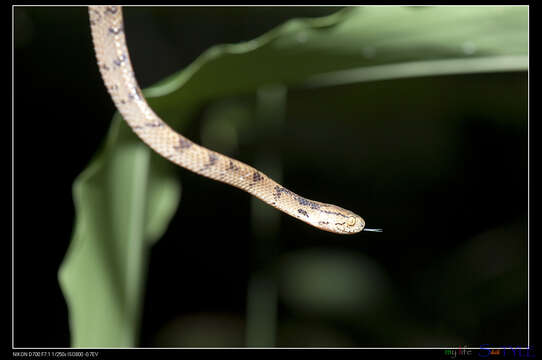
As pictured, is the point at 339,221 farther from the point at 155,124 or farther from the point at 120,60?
the point at 120,60

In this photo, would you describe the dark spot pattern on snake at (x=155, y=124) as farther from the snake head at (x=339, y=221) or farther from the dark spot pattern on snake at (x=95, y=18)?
the snake head at (x=339, y=221)

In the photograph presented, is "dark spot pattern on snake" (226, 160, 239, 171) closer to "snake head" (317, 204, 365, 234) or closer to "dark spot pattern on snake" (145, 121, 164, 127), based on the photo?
"dark spot pattern on snake" (145, 121, 164, 127)

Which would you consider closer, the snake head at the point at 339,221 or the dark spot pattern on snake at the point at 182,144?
the dark spot pattern on snake at the point at 182,144

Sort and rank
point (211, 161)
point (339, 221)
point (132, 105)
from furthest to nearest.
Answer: point (339, 221), point (211, 161), point (132, 105)

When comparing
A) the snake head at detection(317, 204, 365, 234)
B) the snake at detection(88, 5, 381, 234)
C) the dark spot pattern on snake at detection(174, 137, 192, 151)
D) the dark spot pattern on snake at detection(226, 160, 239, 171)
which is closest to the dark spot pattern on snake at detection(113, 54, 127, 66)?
the snake at detection(88, 5, 381, 234)

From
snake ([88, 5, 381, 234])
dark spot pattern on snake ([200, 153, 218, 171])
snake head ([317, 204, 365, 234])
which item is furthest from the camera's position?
snake head ([317, 204, 365, 234])

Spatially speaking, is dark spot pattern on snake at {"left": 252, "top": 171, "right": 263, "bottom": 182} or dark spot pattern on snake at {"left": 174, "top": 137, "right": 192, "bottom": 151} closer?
dark spot pattern on snake at {"left": 174, "top": 137, "right": 192, "bottom": 151}

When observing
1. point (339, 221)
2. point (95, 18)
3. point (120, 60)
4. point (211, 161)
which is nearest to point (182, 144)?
point (211, 161)

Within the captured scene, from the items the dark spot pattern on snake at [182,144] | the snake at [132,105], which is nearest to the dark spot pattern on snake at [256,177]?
the snake at [132,105]

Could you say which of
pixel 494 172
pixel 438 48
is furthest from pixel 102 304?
pixel 494 172

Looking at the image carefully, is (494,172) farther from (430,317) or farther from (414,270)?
(430,317)

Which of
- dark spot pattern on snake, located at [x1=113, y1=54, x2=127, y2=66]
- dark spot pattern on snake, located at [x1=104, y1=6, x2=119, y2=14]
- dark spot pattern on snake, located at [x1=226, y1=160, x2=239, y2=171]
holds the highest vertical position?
dark spot pattern on snake, located at [x1=104, y1=6, x2=119, y2=14]
